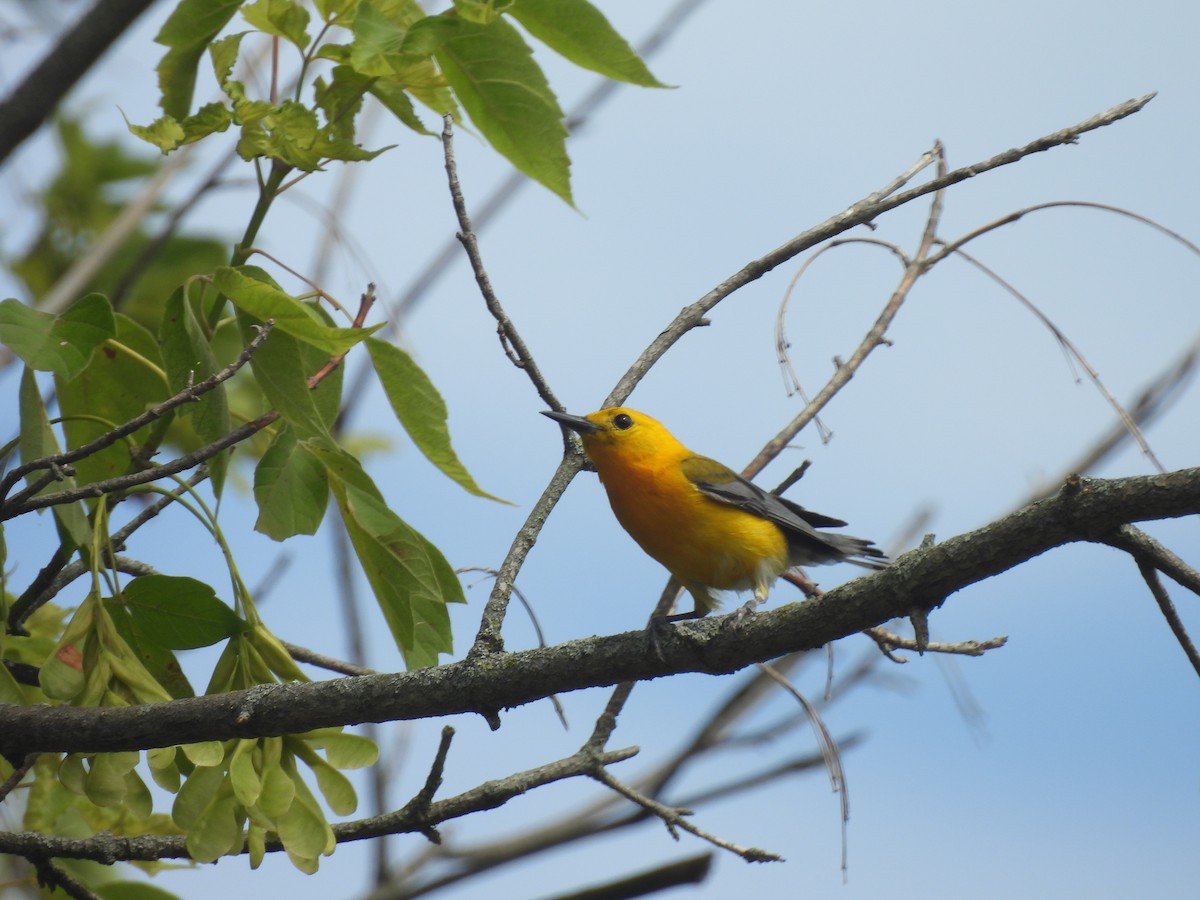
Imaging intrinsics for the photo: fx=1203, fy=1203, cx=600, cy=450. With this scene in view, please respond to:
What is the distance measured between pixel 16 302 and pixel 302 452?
835 millimetres

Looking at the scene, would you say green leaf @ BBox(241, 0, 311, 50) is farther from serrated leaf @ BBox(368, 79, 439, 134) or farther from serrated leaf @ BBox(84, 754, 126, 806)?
serrated leaf @ BBox(84, 754, 126, 806)

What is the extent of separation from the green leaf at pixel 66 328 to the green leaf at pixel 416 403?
73 centimetres

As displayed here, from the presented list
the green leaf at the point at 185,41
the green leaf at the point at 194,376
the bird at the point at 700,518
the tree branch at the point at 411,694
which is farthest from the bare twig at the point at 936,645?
the green leaf at the point at 185,41

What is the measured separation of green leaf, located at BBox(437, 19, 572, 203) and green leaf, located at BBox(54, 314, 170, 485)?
121cm

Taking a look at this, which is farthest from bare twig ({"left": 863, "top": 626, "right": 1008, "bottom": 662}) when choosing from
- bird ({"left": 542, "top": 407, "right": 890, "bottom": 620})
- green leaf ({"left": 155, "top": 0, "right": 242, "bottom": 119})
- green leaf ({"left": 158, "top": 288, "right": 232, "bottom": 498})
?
green leaf ({"left": 155, "top": 0, "right": 242, "bottom": 119})

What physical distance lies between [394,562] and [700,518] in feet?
7.29

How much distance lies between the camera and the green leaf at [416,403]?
3443 mm

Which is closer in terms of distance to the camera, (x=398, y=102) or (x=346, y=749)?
(x=346, y=749)

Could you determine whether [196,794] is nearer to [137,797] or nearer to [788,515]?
[137,797]

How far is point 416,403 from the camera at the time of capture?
3469mm

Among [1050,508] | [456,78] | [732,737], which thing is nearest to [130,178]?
[456,78]

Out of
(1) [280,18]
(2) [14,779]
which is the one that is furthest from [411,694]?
(1) [280,18]

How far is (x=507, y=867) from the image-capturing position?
13.4 ft

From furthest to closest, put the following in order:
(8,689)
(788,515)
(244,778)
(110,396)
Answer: (788,515)
(110,396)
(8,689)
(244,778)
